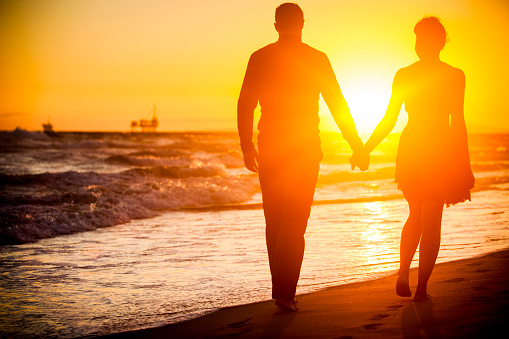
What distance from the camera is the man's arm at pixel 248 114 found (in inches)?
182

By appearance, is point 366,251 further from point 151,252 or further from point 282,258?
point 282,258

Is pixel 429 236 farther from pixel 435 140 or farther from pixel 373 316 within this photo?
pixel 373 316

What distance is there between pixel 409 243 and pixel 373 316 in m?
0.87

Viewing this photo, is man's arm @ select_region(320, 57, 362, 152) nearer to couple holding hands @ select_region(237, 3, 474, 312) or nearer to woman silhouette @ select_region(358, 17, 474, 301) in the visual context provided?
couple holding hands @ select_region(237, 3, 474, 312)

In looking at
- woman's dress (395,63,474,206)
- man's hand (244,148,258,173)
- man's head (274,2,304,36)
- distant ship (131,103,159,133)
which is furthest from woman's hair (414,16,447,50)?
distant ship (131,103,159,133)

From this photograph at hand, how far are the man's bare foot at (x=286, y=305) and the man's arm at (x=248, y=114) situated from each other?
1000 mm

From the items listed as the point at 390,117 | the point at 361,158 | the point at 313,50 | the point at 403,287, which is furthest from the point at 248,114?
the point at 403,287

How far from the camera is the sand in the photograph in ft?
12.6

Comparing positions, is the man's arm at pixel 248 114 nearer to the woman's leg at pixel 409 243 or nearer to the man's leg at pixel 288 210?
the man's leg at pixel 288 210

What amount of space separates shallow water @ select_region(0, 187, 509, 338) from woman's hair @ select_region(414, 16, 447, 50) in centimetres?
249

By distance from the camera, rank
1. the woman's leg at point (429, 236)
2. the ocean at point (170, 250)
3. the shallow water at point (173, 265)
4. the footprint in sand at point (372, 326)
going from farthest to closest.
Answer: the ocean at point (170, 250) → the shallow water at point (173, 265) → the woman's leg at point (429, 236) → the footprint in sand at point (372, 326)

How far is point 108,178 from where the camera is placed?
25.4 meters

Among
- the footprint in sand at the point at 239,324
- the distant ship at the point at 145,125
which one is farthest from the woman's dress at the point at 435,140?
the distant ship at the point at 145,125

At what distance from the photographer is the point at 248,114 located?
4656 mm
